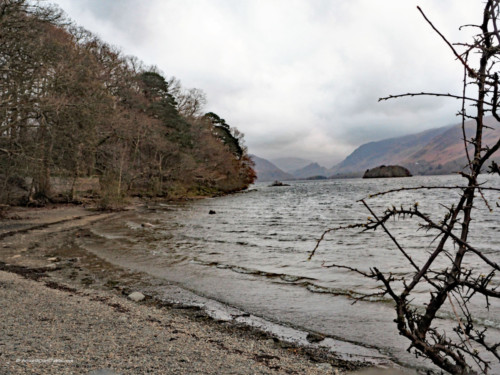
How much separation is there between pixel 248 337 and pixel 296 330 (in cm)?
96

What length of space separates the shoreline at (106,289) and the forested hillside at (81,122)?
5335mm

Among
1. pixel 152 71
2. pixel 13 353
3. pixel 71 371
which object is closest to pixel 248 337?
pixel 71 371

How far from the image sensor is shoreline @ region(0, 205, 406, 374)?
4785 mm

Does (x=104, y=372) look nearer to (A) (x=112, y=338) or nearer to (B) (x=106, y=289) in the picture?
(A) (x=112, y=338)

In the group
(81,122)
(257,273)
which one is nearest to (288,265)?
(257,273)

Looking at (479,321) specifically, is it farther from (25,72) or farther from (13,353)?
(25,72)

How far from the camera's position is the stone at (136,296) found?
25.1ft

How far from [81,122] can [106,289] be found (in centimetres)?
1562

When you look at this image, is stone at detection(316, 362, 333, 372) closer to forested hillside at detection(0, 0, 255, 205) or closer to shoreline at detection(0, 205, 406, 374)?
shoreline at detection(0, 205, 406, 374)

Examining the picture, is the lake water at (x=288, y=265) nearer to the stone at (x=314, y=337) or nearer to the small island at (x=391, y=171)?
the stone at (x=314, y=337)

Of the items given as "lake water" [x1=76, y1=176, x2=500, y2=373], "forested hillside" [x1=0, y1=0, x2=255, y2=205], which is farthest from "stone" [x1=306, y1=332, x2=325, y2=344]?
"forested hillside" [x1=0, y1=0, x2=255, y2=205]

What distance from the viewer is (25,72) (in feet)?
56.1

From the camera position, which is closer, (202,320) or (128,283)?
(202,320)

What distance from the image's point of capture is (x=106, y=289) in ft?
27.7
